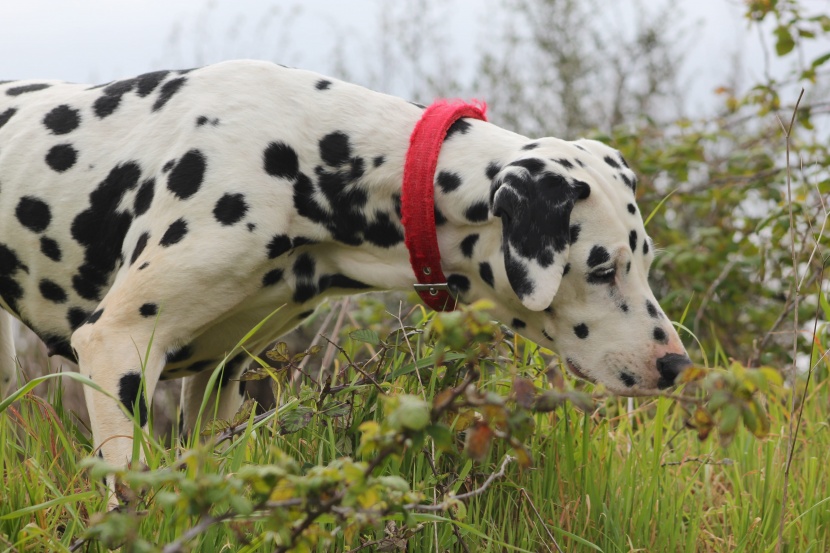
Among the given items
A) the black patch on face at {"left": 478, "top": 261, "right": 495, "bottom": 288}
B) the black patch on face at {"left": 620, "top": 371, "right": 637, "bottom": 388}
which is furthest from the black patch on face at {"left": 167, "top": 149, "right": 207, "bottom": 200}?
the black patch on face at {"left": 620, "top": 371, "right": 637, "bottom": 388}

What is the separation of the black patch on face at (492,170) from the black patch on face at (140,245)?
3.33 feet

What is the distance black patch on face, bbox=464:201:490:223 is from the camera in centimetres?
279

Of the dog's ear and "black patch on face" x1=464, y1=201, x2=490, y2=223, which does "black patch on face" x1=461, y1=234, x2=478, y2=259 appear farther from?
the dog's ear

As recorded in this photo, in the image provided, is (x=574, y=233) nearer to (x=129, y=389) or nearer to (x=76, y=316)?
(x=129, y=389)

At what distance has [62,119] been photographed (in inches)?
126

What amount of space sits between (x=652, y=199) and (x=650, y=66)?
3.92 metres

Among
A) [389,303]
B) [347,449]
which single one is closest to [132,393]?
[347,449]

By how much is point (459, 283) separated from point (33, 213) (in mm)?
1403

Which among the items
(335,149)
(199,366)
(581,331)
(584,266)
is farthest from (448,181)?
(199,366)

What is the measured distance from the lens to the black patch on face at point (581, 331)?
2.77 metres

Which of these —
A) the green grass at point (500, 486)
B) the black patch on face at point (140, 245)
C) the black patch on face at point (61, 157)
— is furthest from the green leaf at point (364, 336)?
the black patch on face at point (61, 157)

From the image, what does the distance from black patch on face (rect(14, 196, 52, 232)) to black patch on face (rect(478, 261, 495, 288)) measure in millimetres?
1401

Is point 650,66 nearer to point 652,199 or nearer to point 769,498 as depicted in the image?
point 652,199

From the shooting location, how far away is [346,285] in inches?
121
